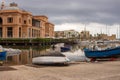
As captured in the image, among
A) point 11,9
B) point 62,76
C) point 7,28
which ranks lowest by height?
point 62,76

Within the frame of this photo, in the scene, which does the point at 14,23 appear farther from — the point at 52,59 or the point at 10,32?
the point at 52,59

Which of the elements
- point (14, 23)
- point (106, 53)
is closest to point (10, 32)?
point (14, 23)

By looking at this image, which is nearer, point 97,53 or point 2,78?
point 2,78

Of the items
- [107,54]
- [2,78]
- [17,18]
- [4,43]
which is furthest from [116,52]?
[17,18]

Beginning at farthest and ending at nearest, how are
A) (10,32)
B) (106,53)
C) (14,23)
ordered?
(10,32) < (14,23) < (106,53)

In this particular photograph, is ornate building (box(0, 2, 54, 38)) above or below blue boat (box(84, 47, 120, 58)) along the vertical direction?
above

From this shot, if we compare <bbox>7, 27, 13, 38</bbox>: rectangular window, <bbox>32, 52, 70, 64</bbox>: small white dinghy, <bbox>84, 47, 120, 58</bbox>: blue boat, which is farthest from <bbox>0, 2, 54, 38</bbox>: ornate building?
<bbox>32, 52, 70, 64</bbox>: small white dinghy

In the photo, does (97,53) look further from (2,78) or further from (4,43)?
(4,43)

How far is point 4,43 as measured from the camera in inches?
3469

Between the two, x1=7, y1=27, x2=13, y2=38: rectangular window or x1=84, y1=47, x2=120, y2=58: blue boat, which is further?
x1=7, y1=27, x2=13, y2=38: rectangular window

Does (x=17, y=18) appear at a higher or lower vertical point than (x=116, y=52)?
higher

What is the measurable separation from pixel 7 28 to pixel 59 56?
82.2m

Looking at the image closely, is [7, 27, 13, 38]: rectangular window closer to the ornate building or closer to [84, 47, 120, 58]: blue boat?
the ornate building

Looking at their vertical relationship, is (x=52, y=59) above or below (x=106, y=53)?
below
